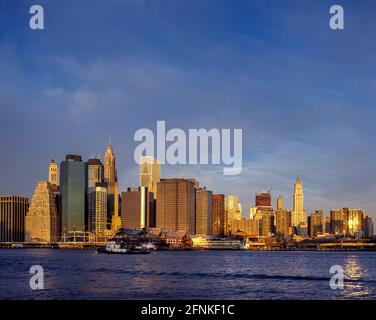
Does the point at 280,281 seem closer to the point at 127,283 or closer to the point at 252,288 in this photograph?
the point at 252,288

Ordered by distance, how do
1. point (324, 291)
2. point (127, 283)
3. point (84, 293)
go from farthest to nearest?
point (127, 283) → point (324, 291) → point (84, 293)

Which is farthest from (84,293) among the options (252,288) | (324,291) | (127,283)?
(324,291)

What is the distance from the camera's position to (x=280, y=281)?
185ft

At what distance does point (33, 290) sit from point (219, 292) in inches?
551
